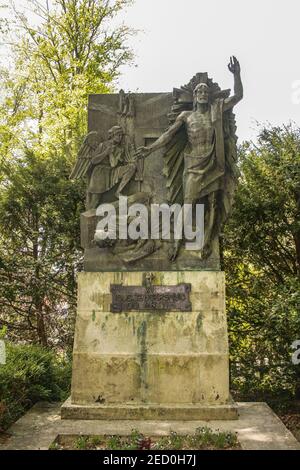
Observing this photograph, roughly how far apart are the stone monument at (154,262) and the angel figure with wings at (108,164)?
0.05 feet

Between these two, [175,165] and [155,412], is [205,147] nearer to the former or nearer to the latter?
[175,165]

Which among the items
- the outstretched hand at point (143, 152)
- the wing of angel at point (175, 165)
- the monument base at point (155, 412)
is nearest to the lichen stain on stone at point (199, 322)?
the monument base at point (155, 412)

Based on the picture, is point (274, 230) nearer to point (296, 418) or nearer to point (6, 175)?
point (296, 418)

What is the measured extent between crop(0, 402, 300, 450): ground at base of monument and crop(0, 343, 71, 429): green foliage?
0.27 meters

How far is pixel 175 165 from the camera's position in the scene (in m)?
7.77

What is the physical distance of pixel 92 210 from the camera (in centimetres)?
782

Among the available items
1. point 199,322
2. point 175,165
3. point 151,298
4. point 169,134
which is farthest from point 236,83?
point 199,322

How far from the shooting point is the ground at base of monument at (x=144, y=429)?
5789 millimetres

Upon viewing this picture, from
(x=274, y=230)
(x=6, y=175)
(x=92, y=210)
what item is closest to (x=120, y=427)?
(x=92, y=210)

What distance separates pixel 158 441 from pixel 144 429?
0.53m

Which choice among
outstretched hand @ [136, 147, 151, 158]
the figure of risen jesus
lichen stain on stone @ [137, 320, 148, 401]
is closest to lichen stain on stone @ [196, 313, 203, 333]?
lichen stain on stone @ [137, 320, 148, 401]

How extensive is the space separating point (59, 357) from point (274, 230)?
5.66 m

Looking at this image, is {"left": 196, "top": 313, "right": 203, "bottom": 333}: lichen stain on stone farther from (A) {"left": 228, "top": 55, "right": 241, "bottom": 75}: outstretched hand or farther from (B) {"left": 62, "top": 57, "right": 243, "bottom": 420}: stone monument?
(A) {"left": 228, "top": 55, "right": 241, "bottom": 75}: outstretched hand
